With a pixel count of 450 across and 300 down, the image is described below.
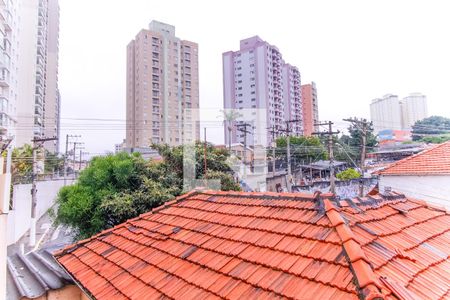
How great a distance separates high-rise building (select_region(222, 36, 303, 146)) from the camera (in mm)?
66188

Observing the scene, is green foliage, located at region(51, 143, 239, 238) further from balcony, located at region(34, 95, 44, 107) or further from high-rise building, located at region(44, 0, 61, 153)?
high-rise building, located at region(44, 0, 61, 153)

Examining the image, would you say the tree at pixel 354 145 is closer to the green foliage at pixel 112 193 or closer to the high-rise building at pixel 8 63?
the green foliage at pixel 112 193

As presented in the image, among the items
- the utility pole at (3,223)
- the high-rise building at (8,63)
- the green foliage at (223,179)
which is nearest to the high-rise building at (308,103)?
the high-rise building at (8,63)

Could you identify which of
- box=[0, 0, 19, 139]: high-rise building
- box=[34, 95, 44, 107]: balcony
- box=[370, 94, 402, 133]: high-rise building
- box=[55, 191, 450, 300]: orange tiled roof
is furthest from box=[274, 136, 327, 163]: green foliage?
box=[55, 191, 450, 300]: orange tiled roof

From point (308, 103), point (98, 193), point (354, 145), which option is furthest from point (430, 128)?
point (98, 193)

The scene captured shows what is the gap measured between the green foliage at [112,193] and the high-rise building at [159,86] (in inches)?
1750

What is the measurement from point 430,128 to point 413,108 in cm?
1092

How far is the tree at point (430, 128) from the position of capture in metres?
58.4

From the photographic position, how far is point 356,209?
4.12m

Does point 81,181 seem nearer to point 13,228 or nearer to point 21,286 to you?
point 21,286

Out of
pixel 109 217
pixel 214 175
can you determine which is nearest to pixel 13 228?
pixel 109 217

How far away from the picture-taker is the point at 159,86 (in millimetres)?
59562

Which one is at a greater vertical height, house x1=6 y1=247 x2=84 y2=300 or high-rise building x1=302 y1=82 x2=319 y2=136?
high-rise building x1=302 y1=82 x2=319 y2=136

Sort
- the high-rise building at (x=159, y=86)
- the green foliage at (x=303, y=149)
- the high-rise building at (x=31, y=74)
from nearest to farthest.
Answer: the high-rise building at (x=31, y=74) → the green foliage at (x=303, y=149) → the high-rise building at (x=159, y=86)
